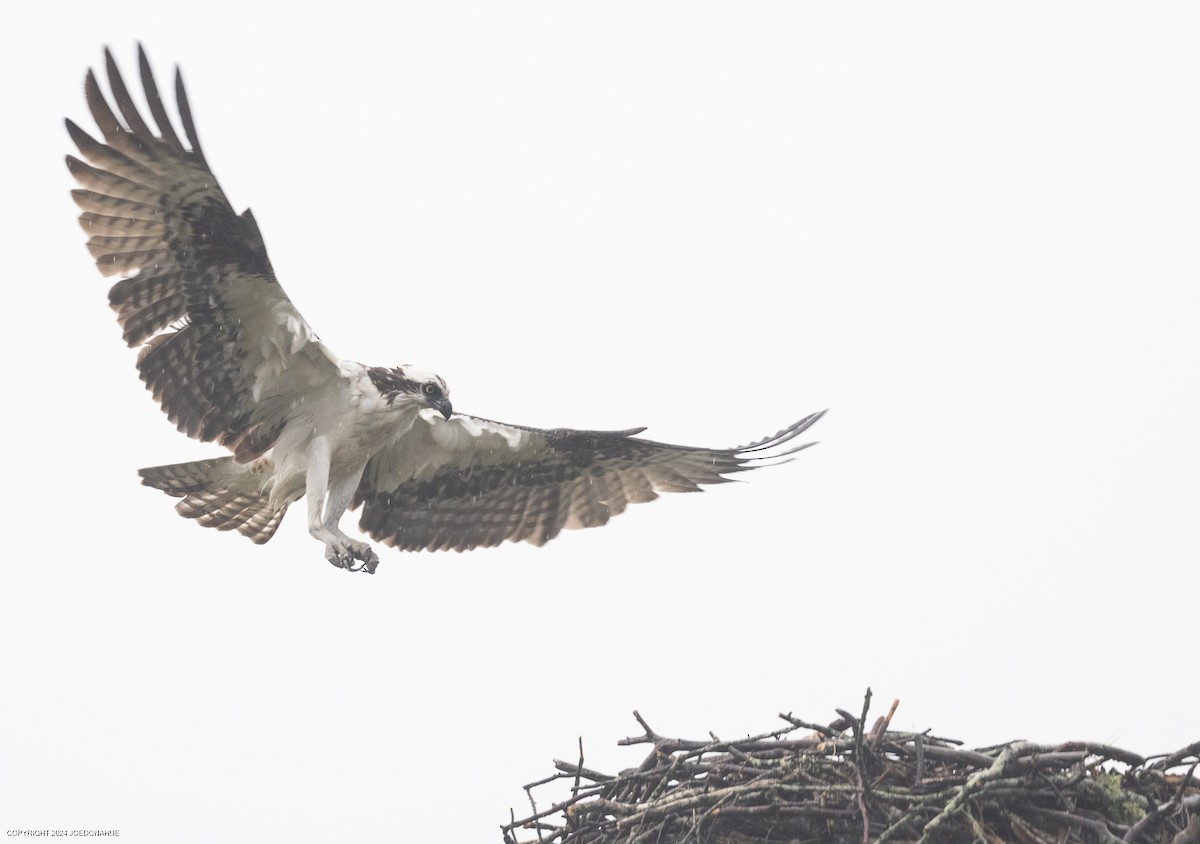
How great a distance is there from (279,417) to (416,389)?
88cm

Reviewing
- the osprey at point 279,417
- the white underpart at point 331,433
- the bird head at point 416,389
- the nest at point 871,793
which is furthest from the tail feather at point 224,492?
the nest at point 871,793

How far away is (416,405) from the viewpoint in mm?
8328

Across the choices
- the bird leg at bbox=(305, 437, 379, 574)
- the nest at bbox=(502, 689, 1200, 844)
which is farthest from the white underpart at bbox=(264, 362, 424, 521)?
the nest at bbox=(502, 689, 1200, 844)

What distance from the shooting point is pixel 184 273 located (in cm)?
781

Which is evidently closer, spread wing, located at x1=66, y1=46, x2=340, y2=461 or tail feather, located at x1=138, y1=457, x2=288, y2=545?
spread wing, located at x1=66, y1=46, x2=340, y2=461

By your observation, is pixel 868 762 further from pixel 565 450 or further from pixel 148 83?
pixel 148 83

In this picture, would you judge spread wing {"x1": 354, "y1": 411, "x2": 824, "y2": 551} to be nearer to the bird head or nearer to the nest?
the bird head

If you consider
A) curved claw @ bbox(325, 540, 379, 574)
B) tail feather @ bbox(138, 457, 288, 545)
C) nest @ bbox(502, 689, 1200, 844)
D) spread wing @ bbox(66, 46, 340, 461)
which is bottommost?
nest @ bbox(502, 689, 1200, 844)

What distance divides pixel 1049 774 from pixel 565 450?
4.31 m

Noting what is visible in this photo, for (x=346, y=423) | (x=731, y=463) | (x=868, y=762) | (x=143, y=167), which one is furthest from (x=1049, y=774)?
(x=143, y=167)

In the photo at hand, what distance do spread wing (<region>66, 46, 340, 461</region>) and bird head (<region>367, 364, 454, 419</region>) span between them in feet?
1.06

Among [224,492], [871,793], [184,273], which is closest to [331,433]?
[224,492]

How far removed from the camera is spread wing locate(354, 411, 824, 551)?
29.6 feet

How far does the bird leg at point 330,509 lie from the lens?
8180mm
